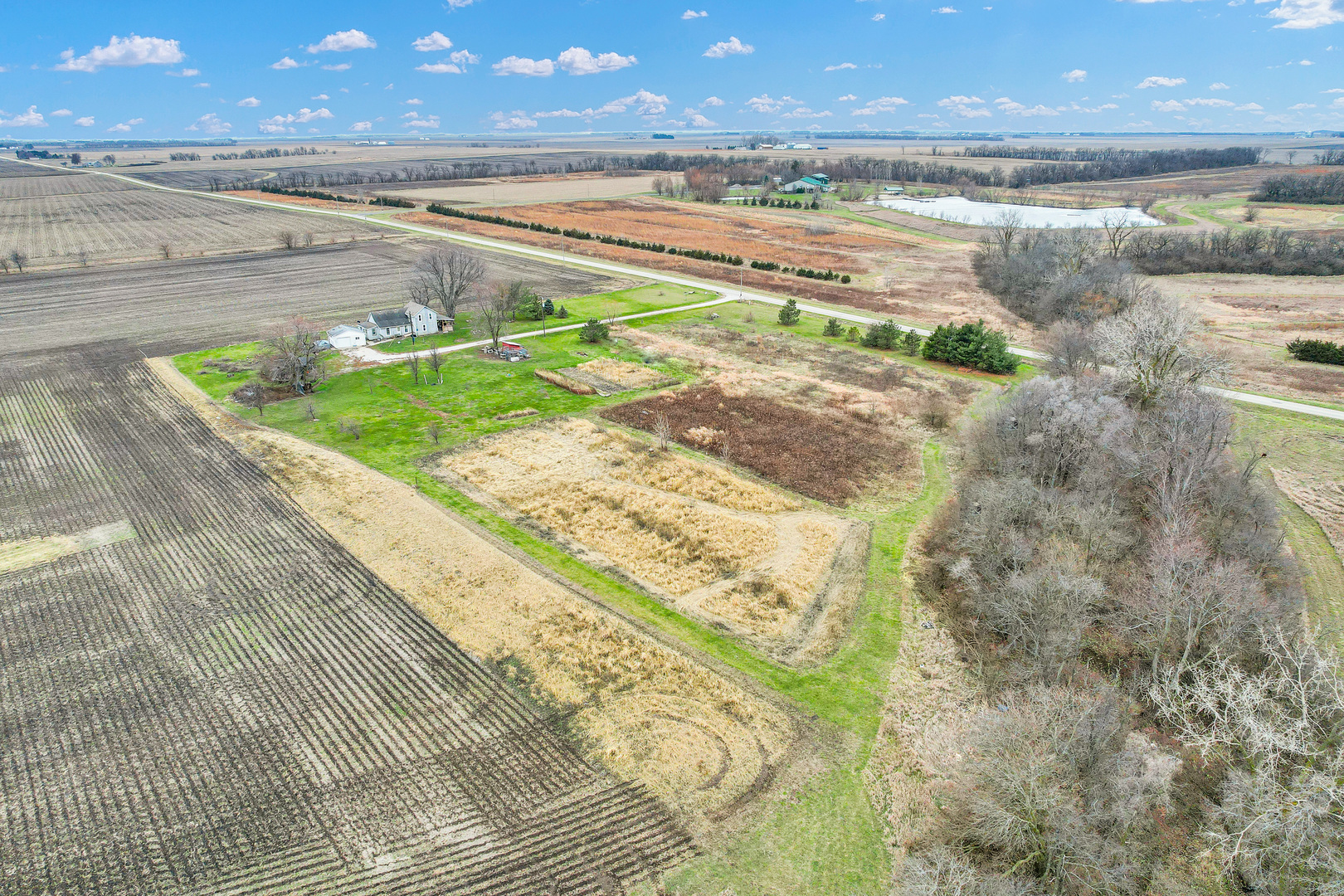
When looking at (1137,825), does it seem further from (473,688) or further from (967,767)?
(473,688)

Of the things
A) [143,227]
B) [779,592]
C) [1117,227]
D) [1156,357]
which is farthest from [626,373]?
[143,227]

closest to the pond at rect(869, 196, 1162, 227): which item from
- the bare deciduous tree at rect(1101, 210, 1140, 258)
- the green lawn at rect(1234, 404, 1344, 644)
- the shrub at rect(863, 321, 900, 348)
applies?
the bare deciduous tree at rect(1101, 210, 1140, 258)

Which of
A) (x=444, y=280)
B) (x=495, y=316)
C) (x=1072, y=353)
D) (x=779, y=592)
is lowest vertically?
(x=779, y=592)

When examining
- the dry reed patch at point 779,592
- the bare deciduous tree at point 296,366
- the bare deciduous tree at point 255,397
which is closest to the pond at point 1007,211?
the dry reed patch at point 779,592

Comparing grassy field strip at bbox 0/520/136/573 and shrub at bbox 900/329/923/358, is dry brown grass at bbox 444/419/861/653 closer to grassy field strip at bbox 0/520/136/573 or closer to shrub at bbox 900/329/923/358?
grassy field strip at bbox 0/520/136/573

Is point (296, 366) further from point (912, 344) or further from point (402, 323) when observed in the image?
point (912, 344)

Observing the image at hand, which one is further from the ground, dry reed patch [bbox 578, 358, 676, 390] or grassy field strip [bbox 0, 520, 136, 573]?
dry reed patch [bbox 578, 358, 676, 390]

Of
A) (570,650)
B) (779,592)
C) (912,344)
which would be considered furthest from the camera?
(912,344)
